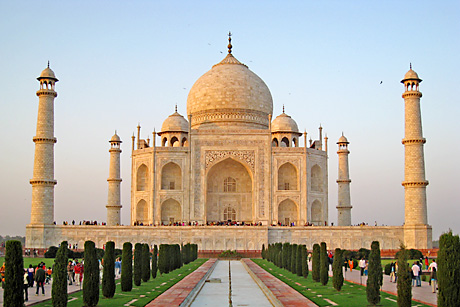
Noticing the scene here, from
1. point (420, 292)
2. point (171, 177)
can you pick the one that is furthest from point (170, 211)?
point (420, 292)

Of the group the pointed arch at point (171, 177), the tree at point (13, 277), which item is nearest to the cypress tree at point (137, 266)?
the tree at point (13, 277)

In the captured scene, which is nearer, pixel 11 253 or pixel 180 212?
pixel 11 253

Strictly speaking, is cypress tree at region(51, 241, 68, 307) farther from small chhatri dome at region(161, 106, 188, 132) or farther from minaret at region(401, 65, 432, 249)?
small chhatri dome at region(161, 106, 188, 132)

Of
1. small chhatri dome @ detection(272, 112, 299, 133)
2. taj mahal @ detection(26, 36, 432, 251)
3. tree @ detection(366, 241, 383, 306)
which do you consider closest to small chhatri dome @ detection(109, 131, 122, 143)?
taj mahal @ detection(26, 36, 432, 251)

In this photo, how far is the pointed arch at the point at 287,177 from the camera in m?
30.6

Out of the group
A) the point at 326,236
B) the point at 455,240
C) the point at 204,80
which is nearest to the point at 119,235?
the point at 326,236

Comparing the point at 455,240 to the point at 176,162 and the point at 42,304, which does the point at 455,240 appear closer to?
the point at 42,304

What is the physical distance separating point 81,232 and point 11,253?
1823cm

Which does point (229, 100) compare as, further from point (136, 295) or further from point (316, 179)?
point (136, 295)

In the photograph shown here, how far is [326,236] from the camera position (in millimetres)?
26109

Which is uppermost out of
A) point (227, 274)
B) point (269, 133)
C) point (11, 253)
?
point (269, 133)

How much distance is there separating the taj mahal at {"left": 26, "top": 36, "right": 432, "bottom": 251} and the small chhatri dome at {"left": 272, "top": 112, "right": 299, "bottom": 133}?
0.21 ft

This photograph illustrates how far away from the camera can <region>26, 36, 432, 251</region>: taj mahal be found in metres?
25.7

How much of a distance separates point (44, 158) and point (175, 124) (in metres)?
8.93
